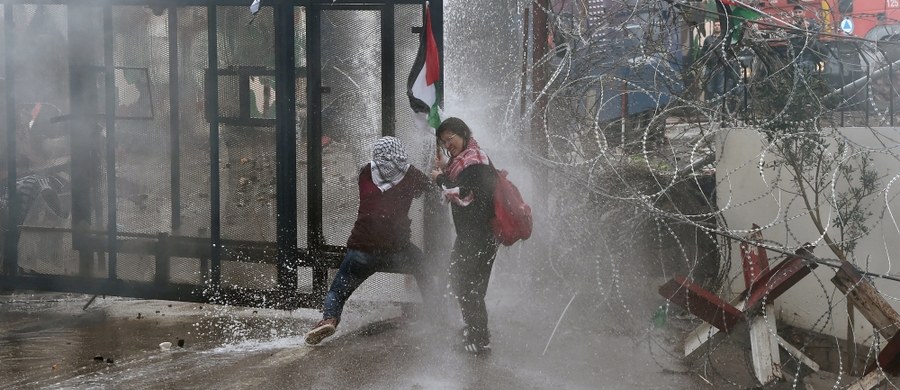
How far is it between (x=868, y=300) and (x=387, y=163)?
289 cm

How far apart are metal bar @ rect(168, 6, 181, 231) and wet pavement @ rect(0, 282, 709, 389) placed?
82 centimetres

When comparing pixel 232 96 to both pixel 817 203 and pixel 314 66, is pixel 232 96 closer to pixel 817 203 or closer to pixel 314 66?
pixel 314 66

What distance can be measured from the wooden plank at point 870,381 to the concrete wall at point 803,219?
2.29ft

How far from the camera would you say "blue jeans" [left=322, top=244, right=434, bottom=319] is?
6.42 meters

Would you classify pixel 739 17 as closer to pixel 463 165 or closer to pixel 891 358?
pixel 463 165

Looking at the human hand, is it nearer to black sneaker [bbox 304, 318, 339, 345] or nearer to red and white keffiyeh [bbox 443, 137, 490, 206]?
red and white keffiyeh [bbox 443, 137, 490, 206]

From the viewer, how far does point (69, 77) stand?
24.5 ft

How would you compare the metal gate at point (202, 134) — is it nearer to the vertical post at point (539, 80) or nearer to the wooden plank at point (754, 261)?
the vertical post at point (539, 80)

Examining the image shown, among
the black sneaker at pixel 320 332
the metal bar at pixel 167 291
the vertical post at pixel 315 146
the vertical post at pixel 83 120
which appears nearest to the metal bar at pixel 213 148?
the metal bar at pixel 167 291

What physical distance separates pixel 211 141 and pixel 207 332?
1331 mm

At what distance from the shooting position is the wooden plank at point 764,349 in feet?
17.9

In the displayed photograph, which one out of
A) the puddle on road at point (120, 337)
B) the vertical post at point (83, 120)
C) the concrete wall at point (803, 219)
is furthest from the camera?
the vertical post at point (83, 120)

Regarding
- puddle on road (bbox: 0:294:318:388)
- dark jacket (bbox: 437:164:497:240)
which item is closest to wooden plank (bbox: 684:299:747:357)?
dark jacket (bbox: 437:164:497:240)

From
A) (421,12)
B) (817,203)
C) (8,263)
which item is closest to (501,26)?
(421,12)
